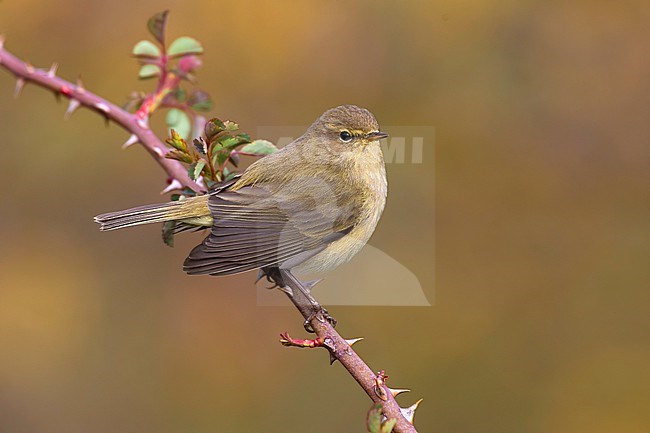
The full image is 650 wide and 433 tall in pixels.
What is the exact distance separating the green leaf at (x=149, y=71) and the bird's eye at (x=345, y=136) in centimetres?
118

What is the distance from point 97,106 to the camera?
399cm

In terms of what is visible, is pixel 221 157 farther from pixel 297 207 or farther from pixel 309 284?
pixel 309 284

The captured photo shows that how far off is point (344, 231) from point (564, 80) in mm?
4432

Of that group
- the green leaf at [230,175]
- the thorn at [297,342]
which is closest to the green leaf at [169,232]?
the green leaf at [230,175]

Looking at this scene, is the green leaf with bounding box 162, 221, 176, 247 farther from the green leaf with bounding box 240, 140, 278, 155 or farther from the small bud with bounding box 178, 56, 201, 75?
the small bud with bounding box 178, 56, 201, 75

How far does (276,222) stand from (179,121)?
2.56ft

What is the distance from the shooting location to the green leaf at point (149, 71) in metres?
4.21

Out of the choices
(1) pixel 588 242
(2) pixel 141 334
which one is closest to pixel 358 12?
(1) pixel 588 242

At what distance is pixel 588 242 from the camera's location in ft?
24.3

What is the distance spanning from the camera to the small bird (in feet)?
13.7

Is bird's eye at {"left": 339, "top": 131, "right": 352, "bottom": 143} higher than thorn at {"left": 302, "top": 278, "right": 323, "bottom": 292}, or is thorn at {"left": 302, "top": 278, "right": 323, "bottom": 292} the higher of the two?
bird's eye at {"left": 339, "top": 131, "right": 352, "bottom": 143}

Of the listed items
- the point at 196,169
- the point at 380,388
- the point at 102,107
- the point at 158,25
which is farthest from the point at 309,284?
the point at 158,25

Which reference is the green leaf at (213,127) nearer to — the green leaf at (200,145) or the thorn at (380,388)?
the green leaf at (200,145)

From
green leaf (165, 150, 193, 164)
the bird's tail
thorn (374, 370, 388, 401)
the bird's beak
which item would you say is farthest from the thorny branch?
the bird's beak
